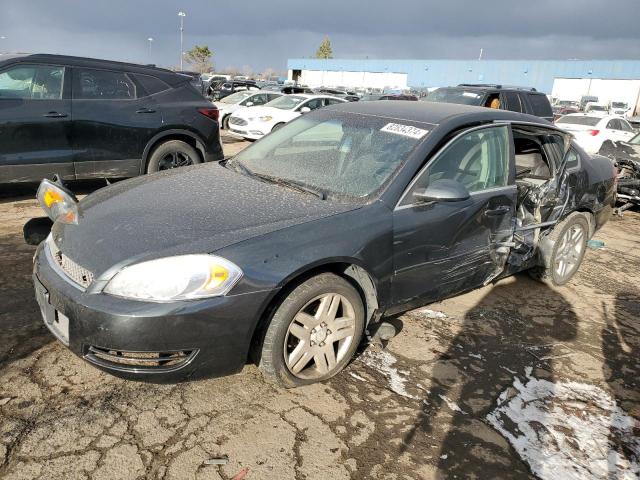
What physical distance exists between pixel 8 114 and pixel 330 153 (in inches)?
161

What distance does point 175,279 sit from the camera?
2311mm

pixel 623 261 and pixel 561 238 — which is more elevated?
pixel 561 238

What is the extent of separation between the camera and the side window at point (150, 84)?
250 inches

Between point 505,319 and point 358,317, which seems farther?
point 505,319

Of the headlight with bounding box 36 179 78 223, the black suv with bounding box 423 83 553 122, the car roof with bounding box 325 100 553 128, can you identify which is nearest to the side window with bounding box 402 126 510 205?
the car roof with bounding box 325 100 553 128

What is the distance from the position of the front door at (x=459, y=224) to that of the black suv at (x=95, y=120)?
428 cm

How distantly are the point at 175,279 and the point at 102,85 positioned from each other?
4.75m

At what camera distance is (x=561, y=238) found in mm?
4500

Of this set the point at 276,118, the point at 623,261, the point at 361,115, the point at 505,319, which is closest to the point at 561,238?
the point at 505,319

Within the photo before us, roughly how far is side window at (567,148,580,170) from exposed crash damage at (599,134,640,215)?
13.1 feet

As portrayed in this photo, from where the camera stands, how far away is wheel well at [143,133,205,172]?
251 inches

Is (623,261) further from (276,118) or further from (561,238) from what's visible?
(276,118)

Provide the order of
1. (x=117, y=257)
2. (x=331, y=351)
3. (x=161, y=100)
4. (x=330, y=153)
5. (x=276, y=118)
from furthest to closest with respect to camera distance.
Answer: (x=276, y=118) < (x=161, y=100) < (x=330, y=153) < (x=331, y=351) < (x=117, y=257)

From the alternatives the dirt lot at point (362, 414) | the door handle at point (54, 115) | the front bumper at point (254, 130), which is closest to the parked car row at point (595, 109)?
the front bumper at point (254, 130)
